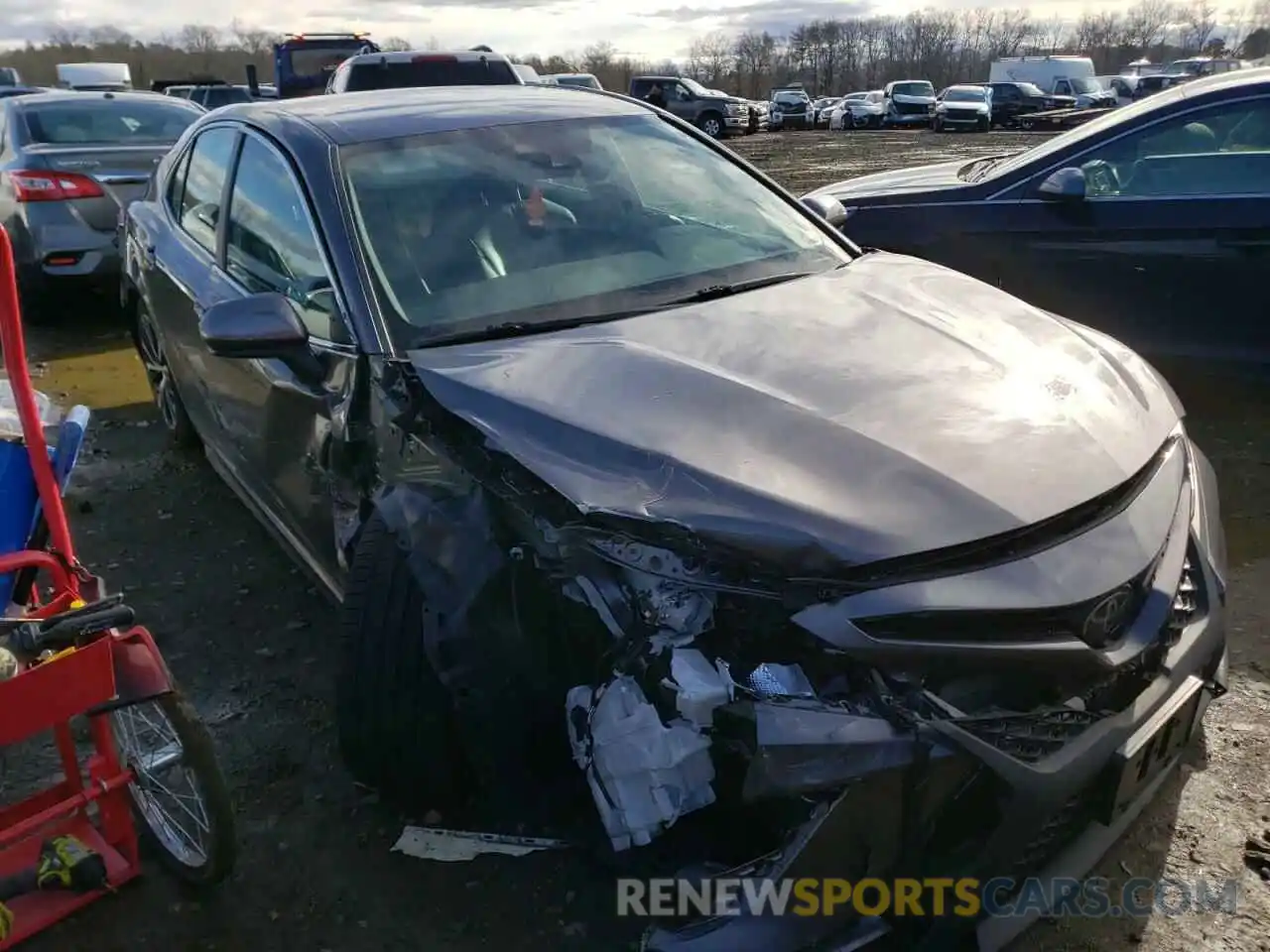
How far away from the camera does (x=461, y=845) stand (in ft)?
8.34

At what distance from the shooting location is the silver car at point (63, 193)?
23.8 ft

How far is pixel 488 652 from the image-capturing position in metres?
2.29

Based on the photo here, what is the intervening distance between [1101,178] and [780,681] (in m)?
3.89

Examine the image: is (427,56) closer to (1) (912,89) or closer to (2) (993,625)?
(2) (993,625)

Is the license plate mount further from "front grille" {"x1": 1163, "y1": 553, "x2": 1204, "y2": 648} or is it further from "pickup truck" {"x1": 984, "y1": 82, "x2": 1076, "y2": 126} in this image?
"pickup truck" {"x1": 984, "y1": 82, "x2": 1076, "y2": 126}

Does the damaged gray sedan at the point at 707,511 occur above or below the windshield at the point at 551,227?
below

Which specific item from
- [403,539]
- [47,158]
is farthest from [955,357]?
[47,158]

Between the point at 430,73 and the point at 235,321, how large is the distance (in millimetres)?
8000

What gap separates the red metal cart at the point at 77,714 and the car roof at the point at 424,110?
1.15m

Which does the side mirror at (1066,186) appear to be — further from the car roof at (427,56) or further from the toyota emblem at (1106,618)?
the car roof at (427,56)

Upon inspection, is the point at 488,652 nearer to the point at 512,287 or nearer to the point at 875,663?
the point at 875,663

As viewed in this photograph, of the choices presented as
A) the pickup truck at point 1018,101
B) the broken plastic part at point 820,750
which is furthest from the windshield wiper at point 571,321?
the pickup truck at point 1018,101

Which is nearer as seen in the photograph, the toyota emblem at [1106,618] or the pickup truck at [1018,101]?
the toyota emblem at [1106,618]

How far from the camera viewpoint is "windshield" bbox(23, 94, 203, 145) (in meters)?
7.80
